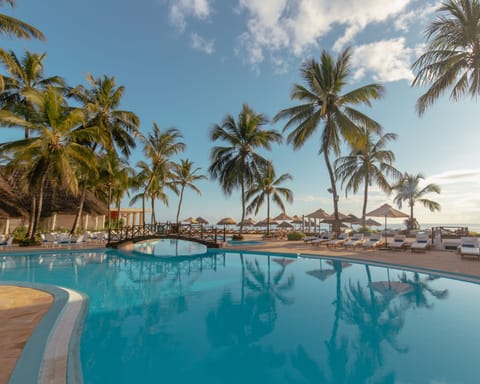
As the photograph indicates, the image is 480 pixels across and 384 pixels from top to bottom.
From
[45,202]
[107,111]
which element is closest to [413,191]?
[107,111]

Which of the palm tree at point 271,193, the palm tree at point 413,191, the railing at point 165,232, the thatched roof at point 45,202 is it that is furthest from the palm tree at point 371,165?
the thatched roof at point 45,202

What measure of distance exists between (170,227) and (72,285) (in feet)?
30.8

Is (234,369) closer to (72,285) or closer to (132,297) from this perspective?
(132,297)

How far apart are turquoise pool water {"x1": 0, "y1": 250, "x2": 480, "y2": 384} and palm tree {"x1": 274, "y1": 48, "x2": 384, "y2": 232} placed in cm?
949

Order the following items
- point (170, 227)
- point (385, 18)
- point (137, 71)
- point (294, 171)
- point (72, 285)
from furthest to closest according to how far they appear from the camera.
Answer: point (294, 171), point (170, 227), point (137, 71), point (385, 18), point (72, 285)

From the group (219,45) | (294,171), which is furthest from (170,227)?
(294,171)

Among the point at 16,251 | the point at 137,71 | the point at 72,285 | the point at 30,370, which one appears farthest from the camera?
the point at 137,71

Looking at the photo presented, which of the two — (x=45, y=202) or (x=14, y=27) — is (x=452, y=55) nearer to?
(x=14, y=27)

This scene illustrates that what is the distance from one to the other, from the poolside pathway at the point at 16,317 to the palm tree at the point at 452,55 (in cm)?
1543

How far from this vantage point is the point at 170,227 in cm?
1689

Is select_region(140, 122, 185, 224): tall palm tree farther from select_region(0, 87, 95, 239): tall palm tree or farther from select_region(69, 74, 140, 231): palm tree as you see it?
select_region(0, 87, 95, 239): tall palm tree

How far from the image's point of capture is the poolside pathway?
2.96 meters

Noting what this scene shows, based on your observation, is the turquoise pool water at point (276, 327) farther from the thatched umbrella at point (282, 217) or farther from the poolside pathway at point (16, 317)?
the thatched umbrella at point (282, 217)

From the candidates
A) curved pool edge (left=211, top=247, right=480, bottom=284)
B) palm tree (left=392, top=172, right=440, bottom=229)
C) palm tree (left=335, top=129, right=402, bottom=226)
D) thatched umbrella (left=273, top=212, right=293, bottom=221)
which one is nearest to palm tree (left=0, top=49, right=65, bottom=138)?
curved pool edge (left=211, top=247, right=480, bottom=284)
